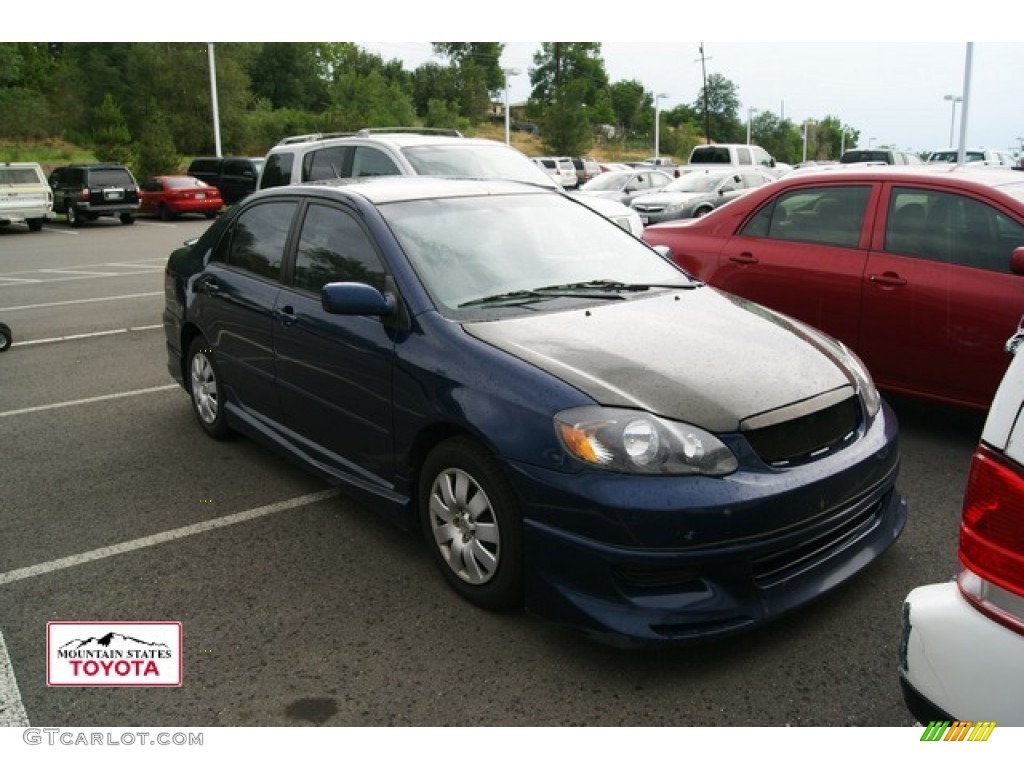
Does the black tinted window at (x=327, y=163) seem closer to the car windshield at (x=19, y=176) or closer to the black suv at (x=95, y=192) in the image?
the car windshield at (x=19, y=176)

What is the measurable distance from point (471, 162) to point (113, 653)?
7.15 metres

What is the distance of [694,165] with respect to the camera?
94.8 feet

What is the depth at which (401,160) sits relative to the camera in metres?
9.15

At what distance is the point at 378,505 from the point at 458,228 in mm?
1325

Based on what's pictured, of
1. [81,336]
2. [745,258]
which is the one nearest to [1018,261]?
[745,258]

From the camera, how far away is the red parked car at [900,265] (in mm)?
5059

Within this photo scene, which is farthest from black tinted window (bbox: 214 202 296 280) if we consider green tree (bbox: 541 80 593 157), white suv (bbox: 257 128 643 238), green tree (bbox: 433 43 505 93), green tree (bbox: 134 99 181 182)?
green tree (bbox: 433 43 505 93)

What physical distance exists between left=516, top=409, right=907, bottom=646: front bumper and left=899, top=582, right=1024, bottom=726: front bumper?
89 centimetres

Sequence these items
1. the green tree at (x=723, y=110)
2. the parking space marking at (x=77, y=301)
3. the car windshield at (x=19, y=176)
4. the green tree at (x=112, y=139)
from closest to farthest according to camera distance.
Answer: the parking space marking at (x=77, y=301) → the car windshield at (x=19, y=176) → the green tree at (x=112, y=139) → the green tree at (x=723, y=110)

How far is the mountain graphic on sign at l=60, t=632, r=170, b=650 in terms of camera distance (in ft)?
10.9

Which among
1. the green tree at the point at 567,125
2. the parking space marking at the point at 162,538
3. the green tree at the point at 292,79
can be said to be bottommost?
the parking space marking at the point at 162,538

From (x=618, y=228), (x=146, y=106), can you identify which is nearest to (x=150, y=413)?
(x=618, y=228)

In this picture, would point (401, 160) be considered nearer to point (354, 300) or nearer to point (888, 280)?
point (888, 280)

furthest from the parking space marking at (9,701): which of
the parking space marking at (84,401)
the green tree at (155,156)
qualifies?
the green tree at (155,156)
